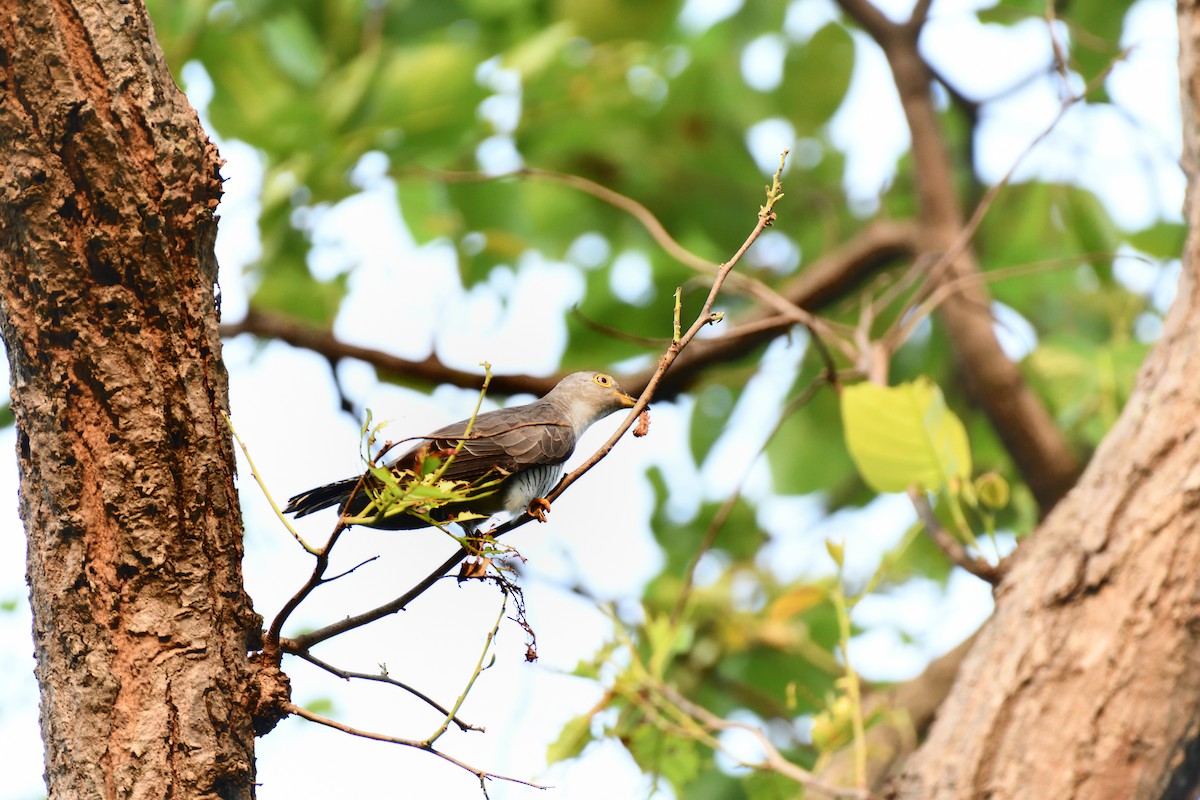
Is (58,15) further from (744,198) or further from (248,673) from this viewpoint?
(744,198)

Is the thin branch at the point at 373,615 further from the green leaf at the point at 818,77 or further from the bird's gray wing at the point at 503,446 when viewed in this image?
the green leaf at the point at 818,77

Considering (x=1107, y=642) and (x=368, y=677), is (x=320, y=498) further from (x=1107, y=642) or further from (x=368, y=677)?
(x=1107, y=642)

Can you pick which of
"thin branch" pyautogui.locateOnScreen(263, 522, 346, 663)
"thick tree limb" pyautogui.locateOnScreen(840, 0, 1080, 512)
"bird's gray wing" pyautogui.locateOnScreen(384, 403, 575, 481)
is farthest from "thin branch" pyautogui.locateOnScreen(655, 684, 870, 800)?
"thick tree limb" pyautogui.locateOnScreen(840, 0, 1080, 512)

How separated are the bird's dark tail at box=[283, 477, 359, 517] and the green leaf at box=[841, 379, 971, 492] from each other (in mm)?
1573

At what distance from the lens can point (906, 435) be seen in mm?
3260

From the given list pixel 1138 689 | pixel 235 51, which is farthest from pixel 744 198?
pixel 1138 689

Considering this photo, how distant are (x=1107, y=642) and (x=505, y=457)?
5.09 feet

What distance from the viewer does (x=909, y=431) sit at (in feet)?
10.7

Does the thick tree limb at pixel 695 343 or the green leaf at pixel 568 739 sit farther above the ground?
the thick tree limb at pixel 695 343

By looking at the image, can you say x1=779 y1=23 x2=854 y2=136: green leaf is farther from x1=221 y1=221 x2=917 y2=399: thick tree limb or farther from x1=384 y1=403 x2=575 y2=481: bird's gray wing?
x1=384 y1=403 x2=575 y2=481: bird's gray wing

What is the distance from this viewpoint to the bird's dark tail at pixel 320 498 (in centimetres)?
224

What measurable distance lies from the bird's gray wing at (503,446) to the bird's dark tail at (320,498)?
0.38 feet

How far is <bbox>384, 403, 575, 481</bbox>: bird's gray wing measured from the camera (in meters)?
2.38

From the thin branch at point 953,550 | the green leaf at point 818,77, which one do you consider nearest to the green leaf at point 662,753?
the thin branch at point 953,550
